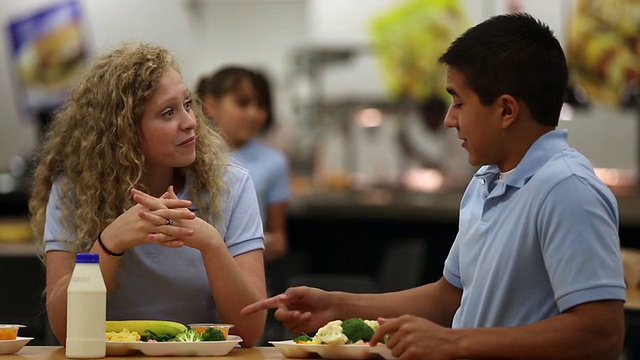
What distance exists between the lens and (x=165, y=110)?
2453 millimetres

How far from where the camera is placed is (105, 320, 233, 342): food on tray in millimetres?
2031

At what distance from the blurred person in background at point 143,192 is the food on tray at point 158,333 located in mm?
241

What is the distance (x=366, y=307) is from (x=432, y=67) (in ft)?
20.3

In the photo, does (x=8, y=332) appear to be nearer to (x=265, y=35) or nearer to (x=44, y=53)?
(x=44, y=53)

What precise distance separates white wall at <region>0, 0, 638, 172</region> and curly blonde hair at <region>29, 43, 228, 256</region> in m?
5.41

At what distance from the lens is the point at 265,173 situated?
4.77 metres

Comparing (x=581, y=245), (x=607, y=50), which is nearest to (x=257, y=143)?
(x=581, y=245)

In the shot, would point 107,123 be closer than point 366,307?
No

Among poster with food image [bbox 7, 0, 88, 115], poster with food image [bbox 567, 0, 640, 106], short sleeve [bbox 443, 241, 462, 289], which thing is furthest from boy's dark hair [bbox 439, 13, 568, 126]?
poster with food image [bbox 7, 0, 88, 115]

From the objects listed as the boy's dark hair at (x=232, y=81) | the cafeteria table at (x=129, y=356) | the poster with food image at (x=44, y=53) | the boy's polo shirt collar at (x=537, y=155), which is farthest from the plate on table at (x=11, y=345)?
the poster with food image at (x=44, y=53)

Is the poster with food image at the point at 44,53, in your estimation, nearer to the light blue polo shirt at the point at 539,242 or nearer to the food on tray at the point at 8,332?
the food on tray at the point at 8,332

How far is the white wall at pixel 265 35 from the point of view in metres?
7.86

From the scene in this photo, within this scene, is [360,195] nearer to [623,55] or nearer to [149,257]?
[623,55]

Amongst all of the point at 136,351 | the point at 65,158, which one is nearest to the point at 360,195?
the point at 65,158
